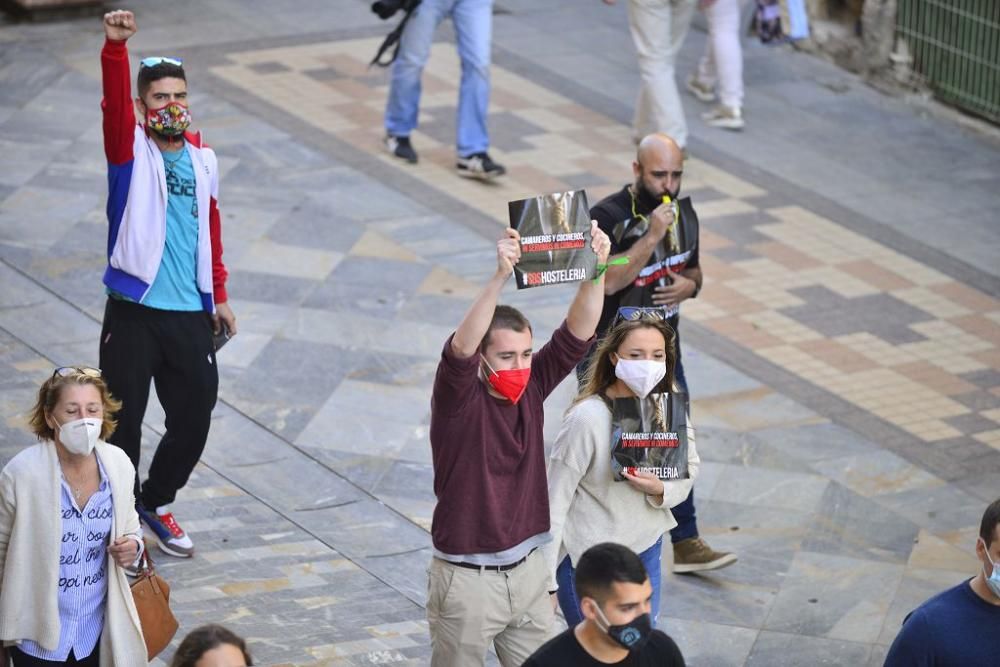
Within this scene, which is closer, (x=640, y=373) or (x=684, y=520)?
(x=640, y=373)

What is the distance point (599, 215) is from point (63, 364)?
3.05 metres

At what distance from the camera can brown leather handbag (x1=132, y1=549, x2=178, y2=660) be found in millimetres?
5594

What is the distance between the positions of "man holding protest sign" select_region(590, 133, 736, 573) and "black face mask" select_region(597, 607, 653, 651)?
269 cm

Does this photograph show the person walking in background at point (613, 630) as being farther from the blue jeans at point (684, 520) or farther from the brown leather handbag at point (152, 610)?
the blue jeans at point (684, 520)

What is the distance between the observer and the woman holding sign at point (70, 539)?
5.24 meters

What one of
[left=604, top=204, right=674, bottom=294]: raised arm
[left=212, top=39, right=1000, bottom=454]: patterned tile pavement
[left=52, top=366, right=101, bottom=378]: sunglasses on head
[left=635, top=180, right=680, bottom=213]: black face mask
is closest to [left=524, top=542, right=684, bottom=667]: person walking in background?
[left=52, top=366, right=101, bottom=378]: sunglasses on head

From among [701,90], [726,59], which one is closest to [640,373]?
[726,59]

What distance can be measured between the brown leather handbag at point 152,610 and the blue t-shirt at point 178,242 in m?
1.33

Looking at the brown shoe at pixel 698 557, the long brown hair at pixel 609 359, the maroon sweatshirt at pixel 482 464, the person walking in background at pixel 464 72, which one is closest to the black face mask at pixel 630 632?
the maroon sweatshirt at pixel 482 464

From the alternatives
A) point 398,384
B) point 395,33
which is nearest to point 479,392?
point 398,384

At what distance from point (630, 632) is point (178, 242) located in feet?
9.90

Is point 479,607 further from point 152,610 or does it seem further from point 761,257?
point 761,257

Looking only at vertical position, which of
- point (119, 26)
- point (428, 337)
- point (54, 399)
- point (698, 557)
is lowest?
point (698, 557)

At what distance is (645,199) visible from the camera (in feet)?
23.5
